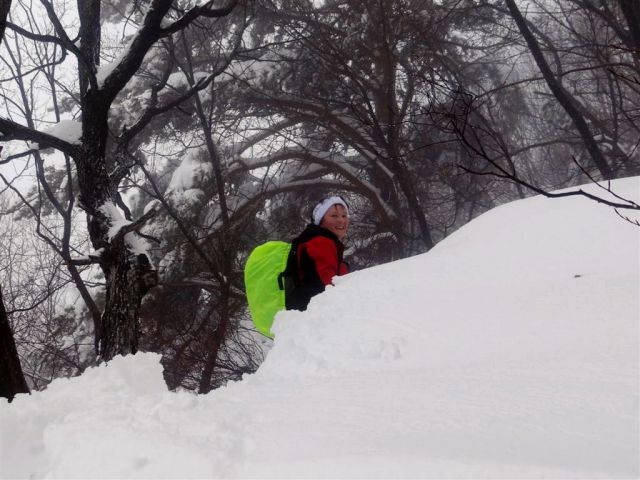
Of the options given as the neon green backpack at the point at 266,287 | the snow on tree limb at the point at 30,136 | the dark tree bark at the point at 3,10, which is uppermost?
the dark tree bark at the point at 3,10

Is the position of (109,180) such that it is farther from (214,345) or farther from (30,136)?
(214,345)

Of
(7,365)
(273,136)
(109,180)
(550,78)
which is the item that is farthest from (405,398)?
(273,136)

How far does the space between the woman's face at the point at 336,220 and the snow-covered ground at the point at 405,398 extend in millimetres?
697

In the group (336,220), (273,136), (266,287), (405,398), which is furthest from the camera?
(273,136)

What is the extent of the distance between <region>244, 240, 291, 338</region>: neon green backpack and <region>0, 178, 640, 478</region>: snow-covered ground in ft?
1.57

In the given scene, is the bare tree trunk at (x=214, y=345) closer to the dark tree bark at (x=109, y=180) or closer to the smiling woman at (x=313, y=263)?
the dark tree bark at (x=109, y=180)

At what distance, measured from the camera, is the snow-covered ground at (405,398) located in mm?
1369

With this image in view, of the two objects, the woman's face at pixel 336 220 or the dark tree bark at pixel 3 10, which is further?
the dark tree bark at pixel 3 10

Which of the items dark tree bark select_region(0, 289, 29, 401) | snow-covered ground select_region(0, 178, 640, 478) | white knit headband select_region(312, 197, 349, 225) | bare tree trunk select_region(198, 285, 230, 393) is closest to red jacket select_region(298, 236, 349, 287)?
white knit headband select_region(312, 197, 349, 225)

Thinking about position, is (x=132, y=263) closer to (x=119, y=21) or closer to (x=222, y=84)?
(x=222, y=84)

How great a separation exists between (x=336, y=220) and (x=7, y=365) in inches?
108

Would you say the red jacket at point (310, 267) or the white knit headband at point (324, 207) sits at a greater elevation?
the white knit headband at point (324, 207)

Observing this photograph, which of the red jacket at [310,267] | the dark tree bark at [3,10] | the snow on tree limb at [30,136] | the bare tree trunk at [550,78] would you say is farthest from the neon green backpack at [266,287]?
the bare tree trunk at [550,78]

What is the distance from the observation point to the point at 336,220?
375 cm
